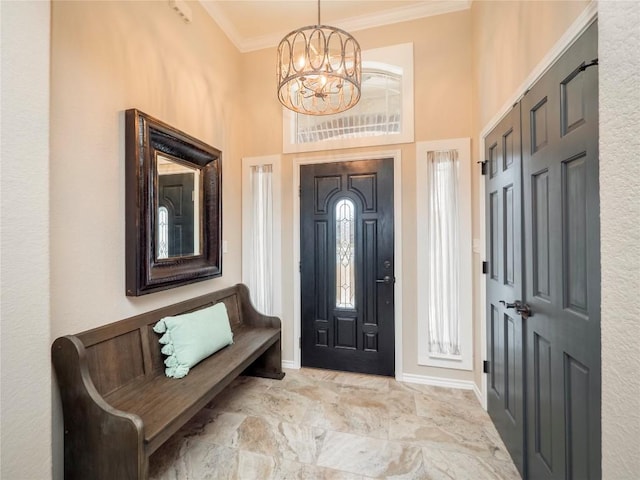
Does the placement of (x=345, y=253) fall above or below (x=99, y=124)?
below

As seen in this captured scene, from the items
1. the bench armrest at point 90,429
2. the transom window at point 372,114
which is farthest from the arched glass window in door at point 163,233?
the transom window at point 372,114

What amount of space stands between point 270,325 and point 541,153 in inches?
101

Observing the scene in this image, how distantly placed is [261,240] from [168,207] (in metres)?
1.18

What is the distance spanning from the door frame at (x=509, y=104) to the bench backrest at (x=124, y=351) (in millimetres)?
2419

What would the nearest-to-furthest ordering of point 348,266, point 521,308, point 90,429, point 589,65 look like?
point 589,65
point 90,429
point 521,308
point 348,266

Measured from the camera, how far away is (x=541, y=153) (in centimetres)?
146

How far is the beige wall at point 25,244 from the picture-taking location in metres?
1.12

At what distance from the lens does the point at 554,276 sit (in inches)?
53.4

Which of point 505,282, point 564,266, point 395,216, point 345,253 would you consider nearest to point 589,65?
point 564,266

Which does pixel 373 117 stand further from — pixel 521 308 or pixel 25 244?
pixel 25 244

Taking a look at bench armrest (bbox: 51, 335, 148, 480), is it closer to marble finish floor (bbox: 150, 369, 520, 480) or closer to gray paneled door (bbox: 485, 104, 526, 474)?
marble finish floor (bbox: 150, 369, 520, 480)

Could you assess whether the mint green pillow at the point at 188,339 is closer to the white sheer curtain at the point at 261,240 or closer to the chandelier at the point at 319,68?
the white sheer curtain at the point at 261,240

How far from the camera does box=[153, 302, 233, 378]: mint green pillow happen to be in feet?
6.61

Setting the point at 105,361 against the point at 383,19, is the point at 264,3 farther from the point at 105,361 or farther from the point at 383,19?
the point at 105,361
